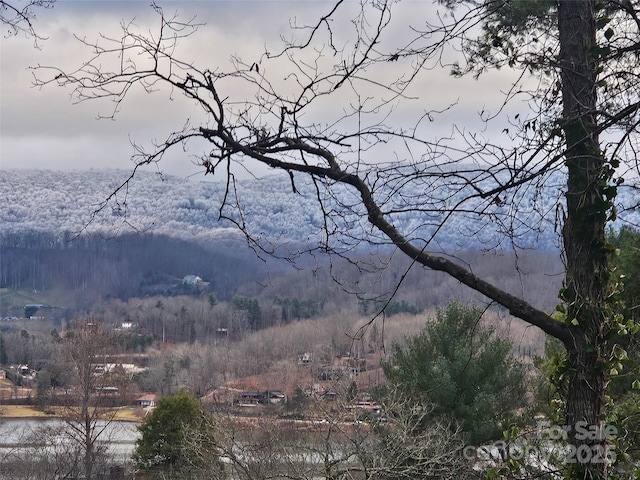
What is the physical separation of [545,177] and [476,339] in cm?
1388

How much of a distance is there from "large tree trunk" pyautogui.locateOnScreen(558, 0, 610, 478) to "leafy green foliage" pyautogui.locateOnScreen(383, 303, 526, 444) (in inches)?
420

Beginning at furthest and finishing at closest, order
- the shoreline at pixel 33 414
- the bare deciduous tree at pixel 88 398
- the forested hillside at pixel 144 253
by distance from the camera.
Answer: the forested hillside at pixel 144 253, the shoreline at pixel 33 414, the bare deciduous tree at pixel 88 398

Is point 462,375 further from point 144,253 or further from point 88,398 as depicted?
point 144,253

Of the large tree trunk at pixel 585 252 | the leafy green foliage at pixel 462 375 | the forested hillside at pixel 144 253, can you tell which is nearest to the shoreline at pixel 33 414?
the leafy green foliage at pixel 462 375

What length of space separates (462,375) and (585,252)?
11.5 meters

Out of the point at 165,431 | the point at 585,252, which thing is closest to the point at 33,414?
the point at 165,431

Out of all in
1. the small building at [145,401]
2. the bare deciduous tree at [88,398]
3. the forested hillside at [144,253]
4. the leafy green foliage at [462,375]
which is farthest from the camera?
the forested hillside at [144,253]

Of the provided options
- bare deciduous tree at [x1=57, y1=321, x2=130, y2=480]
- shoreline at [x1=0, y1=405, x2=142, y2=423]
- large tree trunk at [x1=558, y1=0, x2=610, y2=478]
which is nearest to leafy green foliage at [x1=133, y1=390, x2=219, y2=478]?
bare deciduous tree at [x1=57, y1=321, x2=130, y2=480]

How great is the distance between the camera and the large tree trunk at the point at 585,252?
2.89m

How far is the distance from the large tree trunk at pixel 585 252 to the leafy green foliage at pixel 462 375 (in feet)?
35.0

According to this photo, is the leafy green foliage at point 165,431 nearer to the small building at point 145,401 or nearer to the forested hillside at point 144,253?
the small building at point 145,401

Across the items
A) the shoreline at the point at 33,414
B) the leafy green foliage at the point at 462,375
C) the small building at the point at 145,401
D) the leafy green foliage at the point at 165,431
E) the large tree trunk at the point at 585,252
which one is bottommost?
the shoreline at the point at 33,414

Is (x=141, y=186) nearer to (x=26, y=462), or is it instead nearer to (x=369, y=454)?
(x=26, y=462)

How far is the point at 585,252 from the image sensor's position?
9.67 feet
